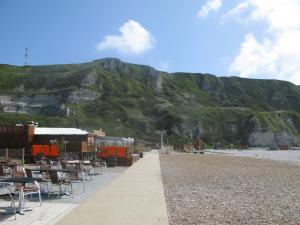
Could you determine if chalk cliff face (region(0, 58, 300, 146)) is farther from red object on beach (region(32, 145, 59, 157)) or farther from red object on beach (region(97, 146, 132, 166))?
red object on beach (region(97, 146, 132, 166))

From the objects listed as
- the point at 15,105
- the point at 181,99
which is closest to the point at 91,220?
the point at 15,105

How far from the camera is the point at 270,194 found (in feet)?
49.7

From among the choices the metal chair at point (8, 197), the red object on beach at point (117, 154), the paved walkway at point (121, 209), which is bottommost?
the paved walkway at point (121, 209)

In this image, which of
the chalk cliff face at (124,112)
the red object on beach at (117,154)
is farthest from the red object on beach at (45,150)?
the chalk cliff face at (124,112)

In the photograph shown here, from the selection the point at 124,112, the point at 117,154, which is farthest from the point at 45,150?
the point at 124,112

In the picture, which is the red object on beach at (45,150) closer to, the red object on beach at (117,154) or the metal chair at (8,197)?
the red object on beach at (117,154)

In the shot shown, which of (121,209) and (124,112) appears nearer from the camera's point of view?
(121,209)

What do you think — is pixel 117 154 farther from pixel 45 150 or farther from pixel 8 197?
pixel 8 197

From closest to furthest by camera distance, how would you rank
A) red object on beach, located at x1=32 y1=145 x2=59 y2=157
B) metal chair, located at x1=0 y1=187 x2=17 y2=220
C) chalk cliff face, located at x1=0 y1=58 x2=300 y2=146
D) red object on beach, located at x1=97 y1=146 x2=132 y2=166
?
metal chair, located at x1=0 y1=187 x2=17 y2=220 → red object on beach, located at x1=97 y1=146 x2=132 y2=166 → red object on beach, located at x1=32 y1=145 x2=59 y2=157 → chalk cliff face, located at x1=0 y1=58 x2=300 y2=146

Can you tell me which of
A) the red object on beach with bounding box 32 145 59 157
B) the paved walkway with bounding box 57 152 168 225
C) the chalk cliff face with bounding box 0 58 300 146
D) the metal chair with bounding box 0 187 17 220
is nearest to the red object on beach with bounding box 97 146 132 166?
the red object on beach with bounding box 32 145 59 157

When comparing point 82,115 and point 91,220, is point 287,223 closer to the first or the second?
point 91,220

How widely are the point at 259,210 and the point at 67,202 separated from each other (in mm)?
4694

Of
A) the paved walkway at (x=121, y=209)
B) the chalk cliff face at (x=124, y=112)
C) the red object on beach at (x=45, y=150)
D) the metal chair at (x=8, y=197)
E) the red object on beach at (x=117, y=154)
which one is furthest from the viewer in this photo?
the chalk cliff face at (x=124, y=112)

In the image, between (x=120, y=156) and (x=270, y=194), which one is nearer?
(x=270, y=194)
